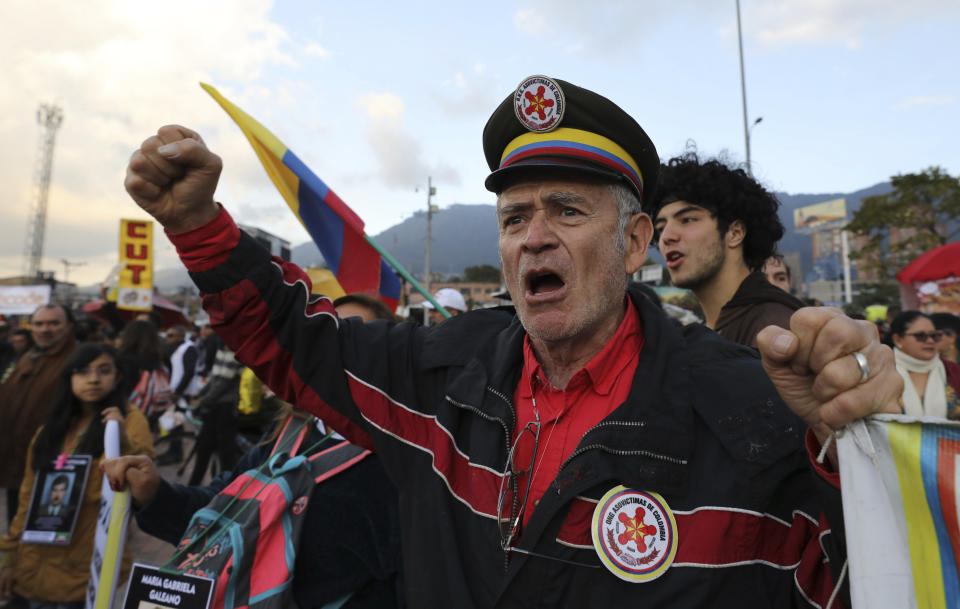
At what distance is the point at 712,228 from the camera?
3.30 m

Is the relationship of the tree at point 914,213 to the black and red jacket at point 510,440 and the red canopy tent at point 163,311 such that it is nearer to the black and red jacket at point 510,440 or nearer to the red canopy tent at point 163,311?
the red canopy tent at point 163,311

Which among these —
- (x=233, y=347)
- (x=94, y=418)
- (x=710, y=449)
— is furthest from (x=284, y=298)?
(x=94, y=418)

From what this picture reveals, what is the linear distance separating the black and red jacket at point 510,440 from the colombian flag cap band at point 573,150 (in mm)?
457

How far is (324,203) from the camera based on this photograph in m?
3.77

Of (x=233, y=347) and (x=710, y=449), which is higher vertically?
(x=233, y=347)

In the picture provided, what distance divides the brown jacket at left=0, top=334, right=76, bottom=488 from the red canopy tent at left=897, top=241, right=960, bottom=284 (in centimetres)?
1208

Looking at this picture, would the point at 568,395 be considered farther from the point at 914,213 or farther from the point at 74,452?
the point at 914,213

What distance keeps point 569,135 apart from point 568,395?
31.0 inches

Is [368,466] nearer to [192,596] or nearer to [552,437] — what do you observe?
[192,596]

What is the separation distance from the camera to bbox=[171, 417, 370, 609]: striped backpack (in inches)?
87.5

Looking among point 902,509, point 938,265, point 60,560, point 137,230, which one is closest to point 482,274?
point 137,230

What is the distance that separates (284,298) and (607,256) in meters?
0.98

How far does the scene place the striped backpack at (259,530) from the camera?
2223mm

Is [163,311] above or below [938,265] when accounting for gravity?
below
